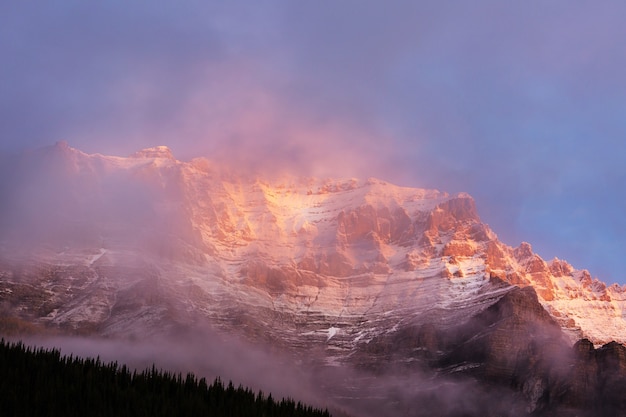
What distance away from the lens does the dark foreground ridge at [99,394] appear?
110819mm

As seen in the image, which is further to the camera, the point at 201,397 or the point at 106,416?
the point at 201,397

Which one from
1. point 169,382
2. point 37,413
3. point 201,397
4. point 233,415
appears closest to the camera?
point 37,413

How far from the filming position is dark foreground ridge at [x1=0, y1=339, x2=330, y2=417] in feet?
364

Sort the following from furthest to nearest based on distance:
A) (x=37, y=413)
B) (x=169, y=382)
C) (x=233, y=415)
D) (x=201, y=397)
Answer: (x=169, y=382), (x=201, y=397), (x=233, y=415), (x=37, y=413)

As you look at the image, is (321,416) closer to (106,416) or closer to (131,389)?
(131,389)

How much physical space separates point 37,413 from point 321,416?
165 feet

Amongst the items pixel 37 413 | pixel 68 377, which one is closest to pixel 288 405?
pixel 68 377

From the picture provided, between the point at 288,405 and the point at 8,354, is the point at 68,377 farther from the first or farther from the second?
the point at 288,405

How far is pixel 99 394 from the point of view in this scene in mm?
118875

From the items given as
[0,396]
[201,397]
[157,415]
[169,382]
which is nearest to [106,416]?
[157,415]

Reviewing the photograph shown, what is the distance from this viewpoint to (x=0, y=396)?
11069 cm

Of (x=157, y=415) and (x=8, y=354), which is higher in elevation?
(x=8, y=354)

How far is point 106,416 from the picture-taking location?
109125 millimetres

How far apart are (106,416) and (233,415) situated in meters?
21.5
